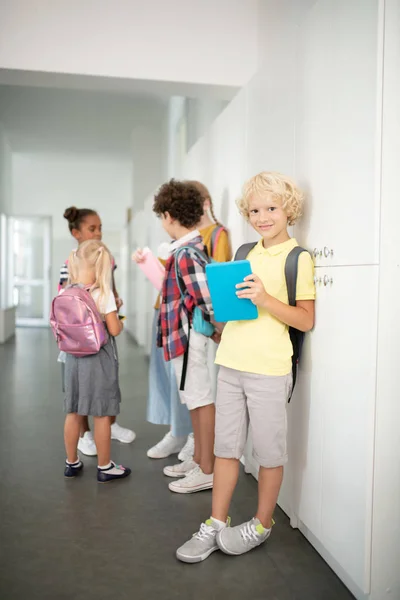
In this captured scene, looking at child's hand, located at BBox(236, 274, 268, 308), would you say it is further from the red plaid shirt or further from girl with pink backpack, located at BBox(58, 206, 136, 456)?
girl with pink backpack, located at BBox(58, 206, 136, 456)

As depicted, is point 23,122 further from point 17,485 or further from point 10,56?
point 17,485

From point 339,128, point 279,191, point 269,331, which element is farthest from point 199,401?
point 339,128

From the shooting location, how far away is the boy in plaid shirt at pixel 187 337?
272 cm

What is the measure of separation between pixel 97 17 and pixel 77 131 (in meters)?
6.94

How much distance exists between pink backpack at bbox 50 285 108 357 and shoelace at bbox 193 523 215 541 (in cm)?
98

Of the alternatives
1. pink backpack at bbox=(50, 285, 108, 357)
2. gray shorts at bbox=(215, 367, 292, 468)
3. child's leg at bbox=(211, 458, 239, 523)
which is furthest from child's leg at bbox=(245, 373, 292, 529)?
pink backpack at bbox=(50, 285, 108, 357)

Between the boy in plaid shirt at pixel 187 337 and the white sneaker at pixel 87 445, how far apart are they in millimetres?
733

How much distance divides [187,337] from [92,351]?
0.46 m

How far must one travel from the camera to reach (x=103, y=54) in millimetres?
3168

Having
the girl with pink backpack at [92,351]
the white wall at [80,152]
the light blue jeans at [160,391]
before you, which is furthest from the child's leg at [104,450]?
the white wall at [80,152]

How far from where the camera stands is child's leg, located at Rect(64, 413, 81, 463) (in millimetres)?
2885

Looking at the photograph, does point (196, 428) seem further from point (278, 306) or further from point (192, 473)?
point (278, 306)

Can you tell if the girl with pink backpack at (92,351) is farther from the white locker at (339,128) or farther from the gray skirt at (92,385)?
the white locker at (339,128)

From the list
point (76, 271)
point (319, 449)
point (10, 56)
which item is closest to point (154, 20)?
point (10, 56)
